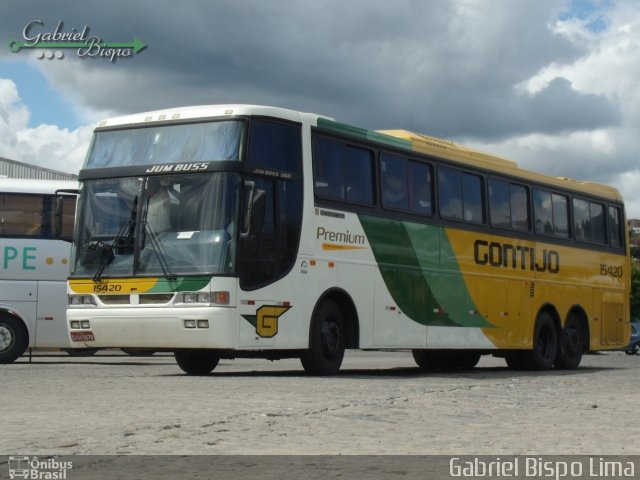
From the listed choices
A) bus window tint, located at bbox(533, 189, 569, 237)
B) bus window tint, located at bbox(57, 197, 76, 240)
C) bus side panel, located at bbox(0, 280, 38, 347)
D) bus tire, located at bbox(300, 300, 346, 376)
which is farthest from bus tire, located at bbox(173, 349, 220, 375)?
bus window tint, located at bbox(533, 189, 569, 237)

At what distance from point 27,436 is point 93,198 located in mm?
8460

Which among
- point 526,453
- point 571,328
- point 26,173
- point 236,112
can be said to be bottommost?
point 526,453

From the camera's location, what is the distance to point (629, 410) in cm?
1262

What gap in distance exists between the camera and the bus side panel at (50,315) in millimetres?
24859

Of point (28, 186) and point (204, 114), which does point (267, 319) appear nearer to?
point (204, 114)

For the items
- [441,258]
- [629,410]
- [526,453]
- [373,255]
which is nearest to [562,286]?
[441,258]

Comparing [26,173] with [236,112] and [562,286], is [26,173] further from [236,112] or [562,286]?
[236,112]

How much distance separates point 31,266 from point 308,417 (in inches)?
603

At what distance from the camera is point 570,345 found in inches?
968

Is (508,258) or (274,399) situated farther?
(508,258)

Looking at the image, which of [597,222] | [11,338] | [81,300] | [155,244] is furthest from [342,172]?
[597,222]

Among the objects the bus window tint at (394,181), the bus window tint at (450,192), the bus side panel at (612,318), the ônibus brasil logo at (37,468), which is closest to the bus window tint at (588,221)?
the bus side panel at (612,318)

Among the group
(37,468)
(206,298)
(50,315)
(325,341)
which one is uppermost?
(50,315)

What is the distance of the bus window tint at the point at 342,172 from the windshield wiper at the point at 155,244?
8.00 feet
